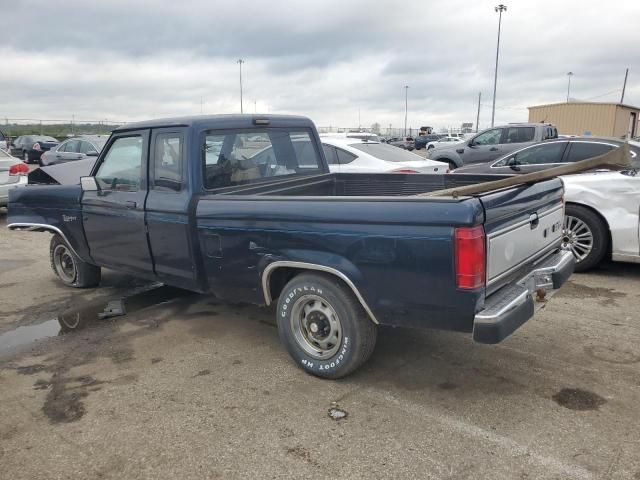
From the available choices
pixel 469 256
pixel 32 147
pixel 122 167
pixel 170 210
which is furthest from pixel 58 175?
pixel 32 147

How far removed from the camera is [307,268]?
357 centimetres

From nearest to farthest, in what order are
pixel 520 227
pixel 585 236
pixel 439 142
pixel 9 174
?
pixel 520 227 < pixel 585 236 < pixel 9 174 < pixel 439 142

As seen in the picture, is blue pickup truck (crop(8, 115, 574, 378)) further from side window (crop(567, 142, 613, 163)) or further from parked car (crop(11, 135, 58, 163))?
parked car (crop(11, 135, 58, 163))

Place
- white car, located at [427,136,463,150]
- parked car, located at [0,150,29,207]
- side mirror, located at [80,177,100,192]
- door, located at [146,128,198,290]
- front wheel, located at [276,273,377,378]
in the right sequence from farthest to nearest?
white car, located at [427,136,463,150] → parked car, located at [0,150,29,207] → side mirror, located at [80,177,100,192] → door, located at [146,128,198,290] → front wheel, located at [276,273,377,378]

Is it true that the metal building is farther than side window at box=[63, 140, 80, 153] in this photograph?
Yes

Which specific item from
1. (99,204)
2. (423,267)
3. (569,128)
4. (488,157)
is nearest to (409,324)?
(423,267)

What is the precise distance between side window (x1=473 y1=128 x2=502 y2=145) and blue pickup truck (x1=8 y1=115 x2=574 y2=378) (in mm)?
12657

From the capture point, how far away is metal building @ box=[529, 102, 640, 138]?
118 feet

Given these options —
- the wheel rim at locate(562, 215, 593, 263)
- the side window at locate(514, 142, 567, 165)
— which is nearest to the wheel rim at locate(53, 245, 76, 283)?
the wheel rim at locate(562, 215, 593, 263)

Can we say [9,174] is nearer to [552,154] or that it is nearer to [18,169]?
[18,169]

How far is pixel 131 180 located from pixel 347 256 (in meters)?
2.47

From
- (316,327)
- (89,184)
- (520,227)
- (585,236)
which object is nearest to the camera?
(520,227)

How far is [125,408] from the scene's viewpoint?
3.46 m

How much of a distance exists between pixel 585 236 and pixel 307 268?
13.2 ft
